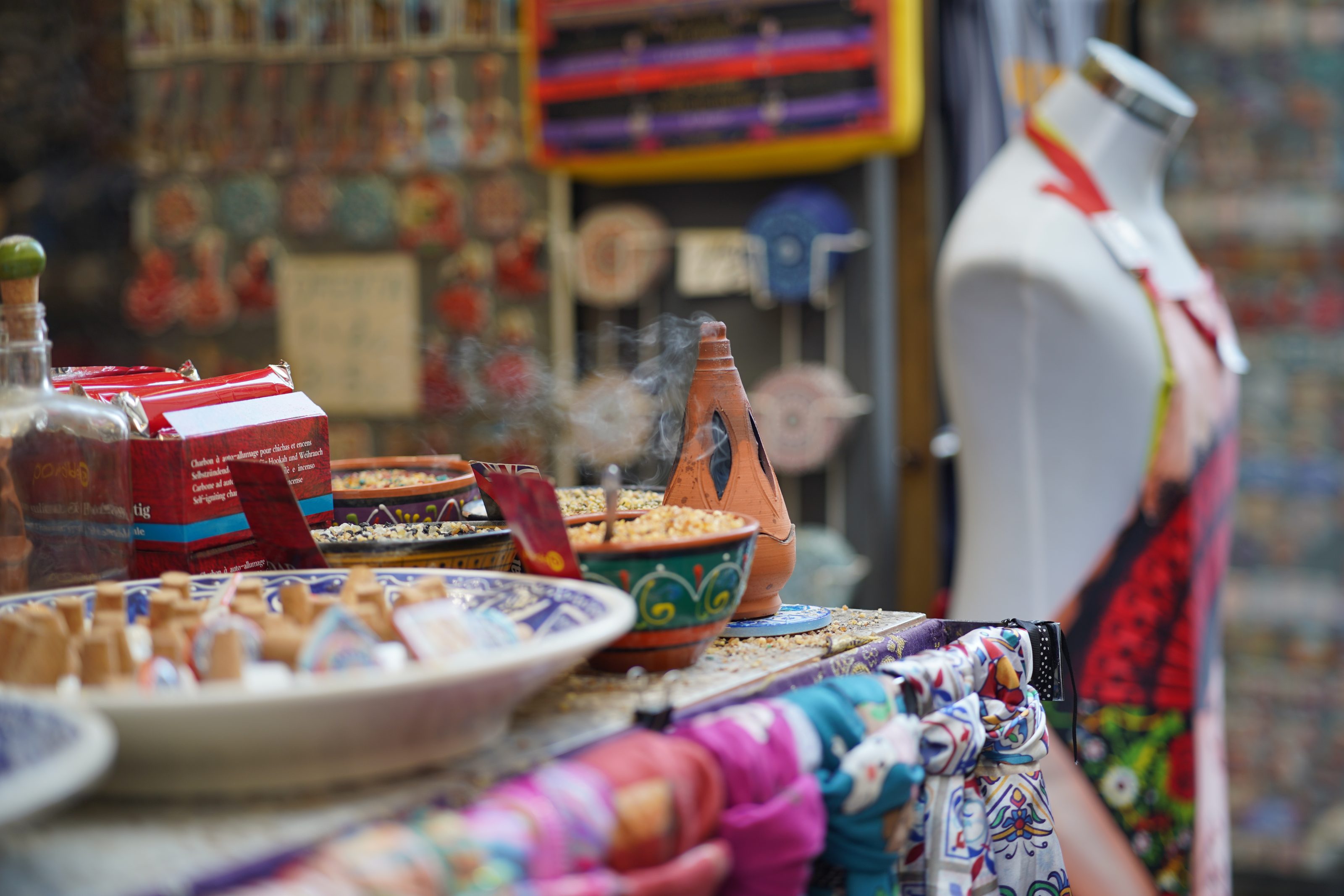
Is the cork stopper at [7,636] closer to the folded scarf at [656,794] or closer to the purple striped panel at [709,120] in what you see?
the folded scarf at [656,794]

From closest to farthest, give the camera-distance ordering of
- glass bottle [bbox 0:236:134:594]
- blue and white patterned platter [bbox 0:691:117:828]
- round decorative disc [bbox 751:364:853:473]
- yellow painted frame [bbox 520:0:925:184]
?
blue and white patterned platter [bbox 0:691:117:828]
glass bottle [bbox 0:236:134:594]
yellow painted frame [bbox 520:0:925:184]
round decorative disc [bbox 751:364:853:473]

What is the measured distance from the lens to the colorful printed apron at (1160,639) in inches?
63.7

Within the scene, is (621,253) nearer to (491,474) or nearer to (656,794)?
(491,474)

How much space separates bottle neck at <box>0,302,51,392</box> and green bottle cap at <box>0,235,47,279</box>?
0.02 meters

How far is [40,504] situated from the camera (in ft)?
2.34

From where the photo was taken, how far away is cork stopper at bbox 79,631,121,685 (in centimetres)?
50

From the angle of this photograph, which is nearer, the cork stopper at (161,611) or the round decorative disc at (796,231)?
the cork stopper at (161,611)

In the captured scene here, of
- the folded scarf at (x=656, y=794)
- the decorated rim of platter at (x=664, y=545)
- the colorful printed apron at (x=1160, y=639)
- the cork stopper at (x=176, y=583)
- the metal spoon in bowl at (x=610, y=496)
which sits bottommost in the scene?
the colorful printed apron at (x=1160, y=639)

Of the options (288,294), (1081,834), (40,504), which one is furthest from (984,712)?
(288,294)

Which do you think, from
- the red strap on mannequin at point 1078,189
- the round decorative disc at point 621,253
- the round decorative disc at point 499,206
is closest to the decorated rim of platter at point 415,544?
the red strap on mannequin at point 1078,189

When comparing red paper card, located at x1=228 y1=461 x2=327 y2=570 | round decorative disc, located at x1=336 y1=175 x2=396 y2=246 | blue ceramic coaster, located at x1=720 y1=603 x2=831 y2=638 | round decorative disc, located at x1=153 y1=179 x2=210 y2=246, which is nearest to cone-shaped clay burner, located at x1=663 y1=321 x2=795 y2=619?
blue ceramic coaster, located at x1=720 y1=603 x2=831 y2=638

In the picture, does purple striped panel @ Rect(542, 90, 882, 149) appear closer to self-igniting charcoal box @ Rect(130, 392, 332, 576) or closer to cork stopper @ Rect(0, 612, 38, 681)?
self-igniting charcoal box @ Rect(130, 392, 332, 576)

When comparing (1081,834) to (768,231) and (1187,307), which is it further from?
(768,231)

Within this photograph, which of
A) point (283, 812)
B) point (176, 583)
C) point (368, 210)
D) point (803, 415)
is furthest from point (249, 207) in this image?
point (283, 812)
